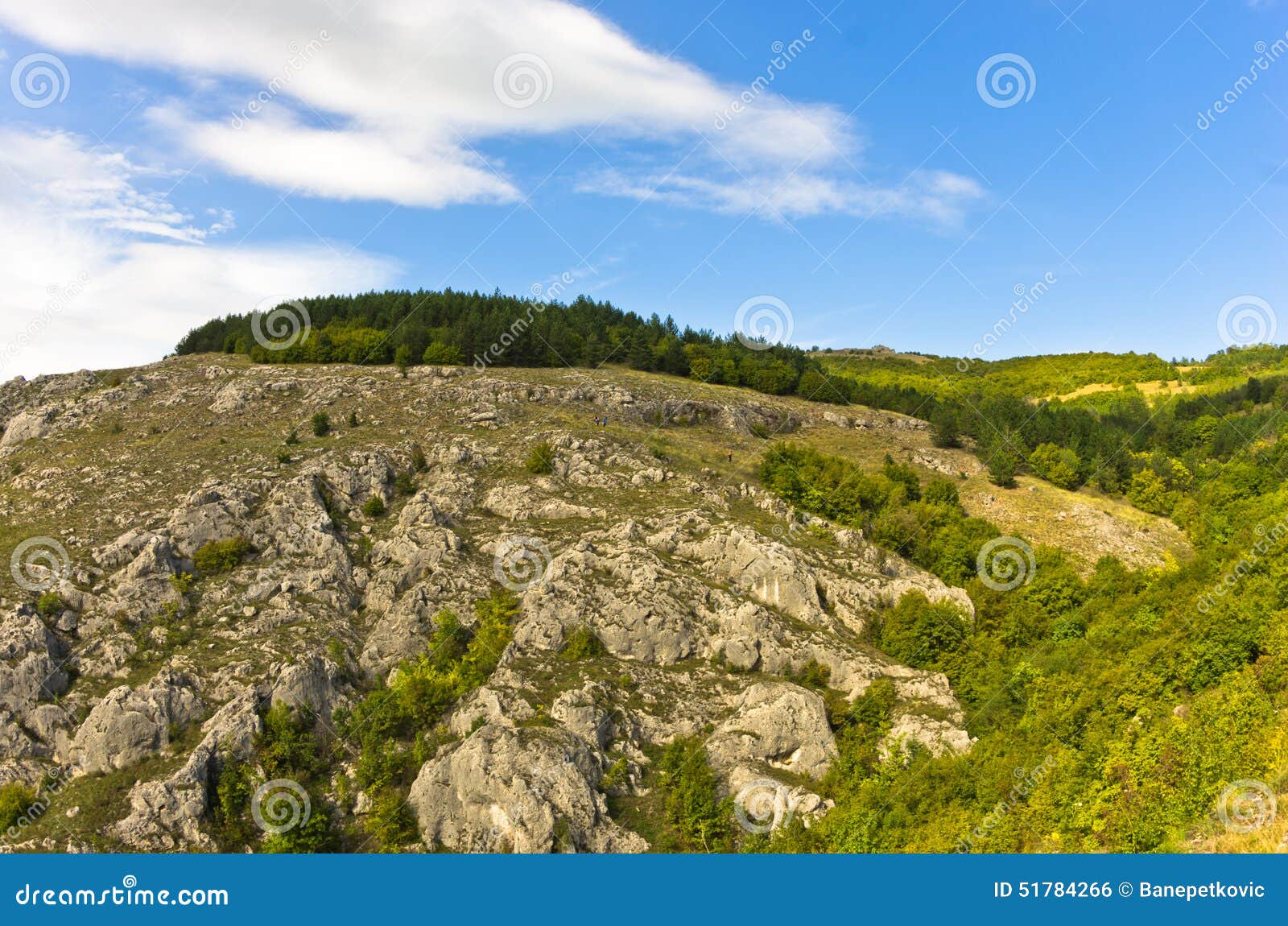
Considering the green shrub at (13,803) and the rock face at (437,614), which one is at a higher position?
the rock face at (437,614)

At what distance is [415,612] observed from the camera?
51.6 metres

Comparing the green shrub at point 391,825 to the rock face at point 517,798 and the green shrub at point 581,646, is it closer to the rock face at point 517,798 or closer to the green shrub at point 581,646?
the rock face at point 517,798

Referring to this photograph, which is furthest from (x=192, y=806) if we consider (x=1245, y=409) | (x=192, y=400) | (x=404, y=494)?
(x=1245, y=409)

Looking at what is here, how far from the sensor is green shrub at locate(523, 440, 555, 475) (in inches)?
2544

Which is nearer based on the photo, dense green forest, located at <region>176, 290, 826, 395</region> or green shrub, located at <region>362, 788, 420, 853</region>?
green shrub, located at <region>362, 788, 420, 853</region>

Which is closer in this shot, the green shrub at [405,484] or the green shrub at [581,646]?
the green shrub at [581,646]

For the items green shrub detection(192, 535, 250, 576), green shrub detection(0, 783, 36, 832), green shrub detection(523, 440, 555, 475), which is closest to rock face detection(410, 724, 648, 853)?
green shrub detection(0, 783, 36, 832)

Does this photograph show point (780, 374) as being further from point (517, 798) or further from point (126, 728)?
point (126, 728)

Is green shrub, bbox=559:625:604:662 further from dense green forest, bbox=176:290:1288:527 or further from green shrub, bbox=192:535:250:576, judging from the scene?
dense green forest, bbox=176:290:1288:527

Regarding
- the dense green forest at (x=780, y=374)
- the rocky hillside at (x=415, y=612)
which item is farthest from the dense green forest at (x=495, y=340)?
the rocky hillside at (x=415, y=612)

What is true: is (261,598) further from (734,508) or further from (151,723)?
(734,508)

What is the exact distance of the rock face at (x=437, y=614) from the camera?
137 ft

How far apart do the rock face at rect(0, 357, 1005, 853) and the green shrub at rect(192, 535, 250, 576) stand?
1.28 ft

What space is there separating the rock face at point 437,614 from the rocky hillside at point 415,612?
0.17m
